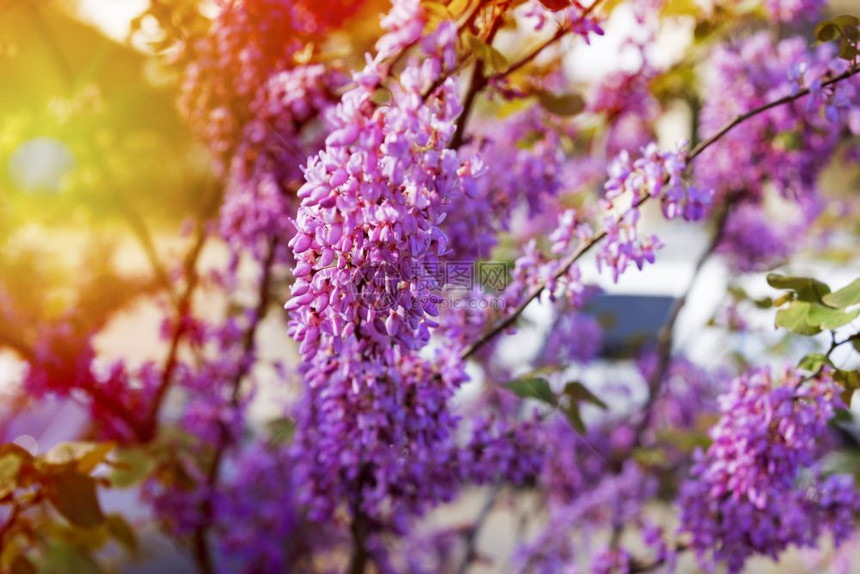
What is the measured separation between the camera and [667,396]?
308cm

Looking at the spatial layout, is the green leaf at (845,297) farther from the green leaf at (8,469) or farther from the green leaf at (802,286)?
the green leaf at (8,469)

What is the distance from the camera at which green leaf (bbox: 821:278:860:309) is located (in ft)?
3.63

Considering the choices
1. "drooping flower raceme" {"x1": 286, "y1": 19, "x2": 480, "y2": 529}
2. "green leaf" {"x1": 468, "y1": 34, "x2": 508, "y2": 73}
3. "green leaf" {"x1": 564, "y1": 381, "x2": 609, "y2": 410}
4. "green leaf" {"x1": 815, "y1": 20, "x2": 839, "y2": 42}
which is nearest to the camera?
"drooping flower raceme" {"x1": 286, "y1": 19, "x2": 480, "y2": 529}

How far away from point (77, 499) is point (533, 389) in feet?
2.69

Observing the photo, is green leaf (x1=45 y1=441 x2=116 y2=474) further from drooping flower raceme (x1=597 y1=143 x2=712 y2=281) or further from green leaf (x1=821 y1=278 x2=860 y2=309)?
green leaf (x1=821 y1=278 x2=860 y2=309)

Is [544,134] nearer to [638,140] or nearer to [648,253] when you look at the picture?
[648,253]

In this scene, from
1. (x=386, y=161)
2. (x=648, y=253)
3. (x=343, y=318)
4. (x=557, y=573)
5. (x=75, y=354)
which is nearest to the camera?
(x=386, y=161)

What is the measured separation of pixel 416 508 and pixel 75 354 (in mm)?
1059

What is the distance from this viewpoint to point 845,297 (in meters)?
1.13

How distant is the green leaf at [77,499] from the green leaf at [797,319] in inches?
47.8

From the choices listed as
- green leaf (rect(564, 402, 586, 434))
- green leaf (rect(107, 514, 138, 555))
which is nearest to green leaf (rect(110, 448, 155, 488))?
green leaf (rect(107, 514, 138, 555))

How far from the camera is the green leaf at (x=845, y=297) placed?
111cm

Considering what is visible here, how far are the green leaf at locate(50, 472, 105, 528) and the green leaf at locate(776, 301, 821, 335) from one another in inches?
47.8

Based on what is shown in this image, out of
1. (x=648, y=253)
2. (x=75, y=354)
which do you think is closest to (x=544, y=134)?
(x=648, y=253)
